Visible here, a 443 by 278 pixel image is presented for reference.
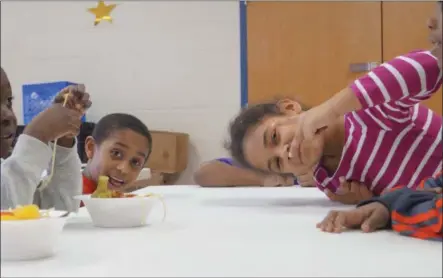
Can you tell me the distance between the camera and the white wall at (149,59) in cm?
292

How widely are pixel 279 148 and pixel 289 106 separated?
0.67ft

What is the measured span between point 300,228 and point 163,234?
0.58 feet

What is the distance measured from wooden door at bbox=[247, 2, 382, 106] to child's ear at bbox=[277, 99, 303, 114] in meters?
1.24

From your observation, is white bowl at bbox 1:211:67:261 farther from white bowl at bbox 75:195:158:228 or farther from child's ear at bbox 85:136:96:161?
child's ear at bbox 85:136:96:161

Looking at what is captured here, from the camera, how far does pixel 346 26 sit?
8.53ft

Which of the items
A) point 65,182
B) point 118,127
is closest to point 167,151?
point 118,127

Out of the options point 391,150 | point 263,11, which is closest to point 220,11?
point 263,11

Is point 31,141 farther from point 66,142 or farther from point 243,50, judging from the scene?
point 243,50

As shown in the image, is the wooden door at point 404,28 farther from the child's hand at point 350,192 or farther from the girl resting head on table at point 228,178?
the child's hand at point 350,192

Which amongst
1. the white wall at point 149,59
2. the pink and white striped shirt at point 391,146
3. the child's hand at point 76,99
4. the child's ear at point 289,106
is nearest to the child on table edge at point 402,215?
the pink and white striped shirt at point 391,146

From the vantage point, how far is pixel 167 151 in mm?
2830

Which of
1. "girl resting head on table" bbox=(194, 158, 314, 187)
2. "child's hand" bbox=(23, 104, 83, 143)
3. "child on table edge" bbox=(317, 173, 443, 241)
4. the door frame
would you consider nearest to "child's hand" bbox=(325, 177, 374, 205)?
"child on table edge" bbox=(317, 173, 443, 241)

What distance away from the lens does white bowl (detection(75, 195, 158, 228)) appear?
2.47 ft

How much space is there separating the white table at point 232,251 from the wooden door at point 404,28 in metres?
1.87
